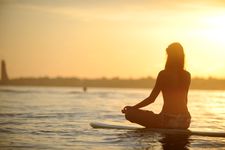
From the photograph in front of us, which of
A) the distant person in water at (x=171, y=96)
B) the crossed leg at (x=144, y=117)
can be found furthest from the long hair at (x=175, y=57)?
the crossed leg at (x=144, y=117)

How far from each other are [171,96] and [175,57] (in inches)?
37.6

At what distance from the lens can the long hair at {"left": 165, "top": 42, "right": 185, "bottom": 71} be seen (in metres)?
10.2

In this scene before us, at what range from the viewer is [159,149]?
9.05 meters

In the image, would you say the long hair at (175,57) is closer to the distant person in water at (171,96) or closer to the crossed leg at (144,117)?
the distant person in water at (171,96)

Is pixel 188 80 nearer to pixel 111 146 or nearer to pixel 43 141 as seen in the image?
pixel 111 146

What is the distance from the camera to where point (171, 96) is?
10.5m

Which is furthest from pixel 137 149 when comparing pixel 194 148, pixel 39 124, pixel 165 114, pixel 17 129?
pixel 39 124

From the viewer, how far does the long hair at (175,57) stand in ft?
33.3

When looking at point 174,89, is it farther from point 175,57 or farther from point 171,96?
point 175,57

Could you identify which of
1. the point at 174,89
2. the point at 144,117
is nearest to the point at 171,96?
the point at 174,89

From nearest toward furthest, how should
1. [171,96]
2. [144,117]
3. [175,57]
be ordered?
[175,57]
[171,96]
[144,117]

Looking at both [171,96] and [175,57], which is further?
[171,96]

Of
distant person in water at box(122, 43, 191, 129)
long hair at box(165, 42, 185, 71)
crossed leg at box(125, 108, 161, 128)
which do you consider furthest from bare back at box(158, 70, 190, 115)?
crossed leg at box(125, 108, 161, 128)

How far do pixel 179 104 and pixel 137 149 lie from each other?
2.16 meters
